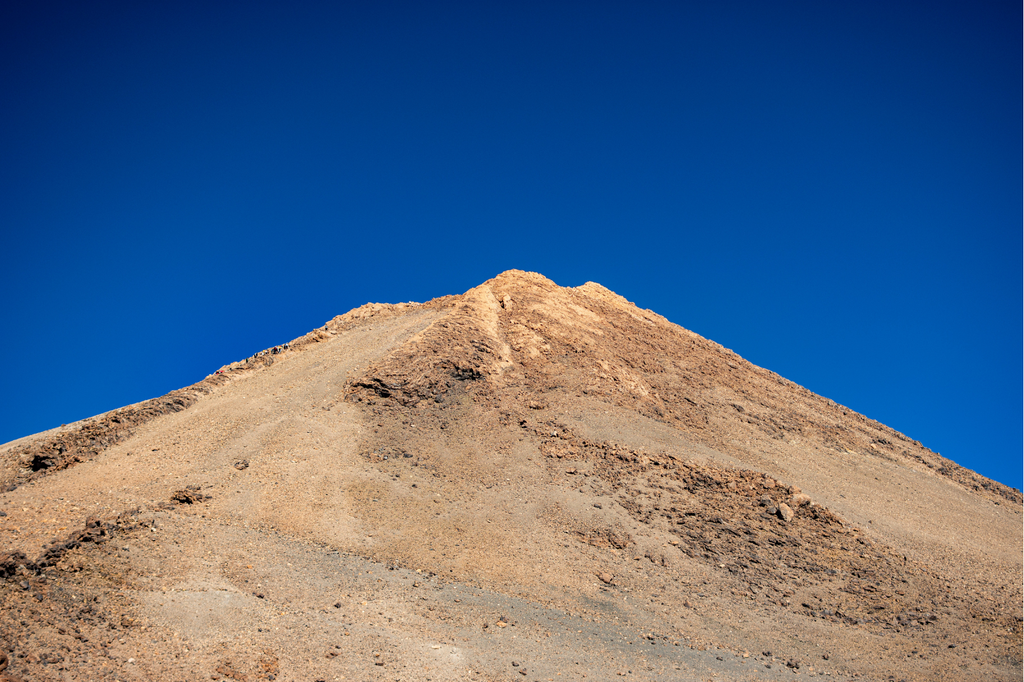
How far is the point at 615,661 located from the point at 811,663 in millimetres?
5168

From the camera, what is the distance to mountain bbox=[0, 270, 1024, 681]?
40.2ft

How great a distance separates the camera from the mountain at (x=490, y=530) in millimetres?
12266

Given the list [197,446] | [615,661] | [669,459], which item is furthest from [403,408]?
[615,661]

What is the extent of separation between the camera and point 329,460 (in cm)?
1959

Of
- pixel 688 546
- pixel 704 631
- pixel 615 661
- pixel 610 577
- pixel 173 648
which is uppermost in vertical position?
pixel 688 546

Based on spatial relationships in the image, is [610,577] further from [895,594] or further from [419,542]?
[895,594]

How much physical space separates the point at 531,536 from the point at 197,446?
37.0ft

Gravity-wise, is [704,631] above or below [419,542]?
below

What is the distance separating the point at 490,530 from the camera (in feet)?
57.9

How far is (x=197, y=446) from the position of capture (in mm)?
19750

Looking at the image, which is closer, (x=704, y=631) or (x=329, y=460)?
(x=704, y=631)

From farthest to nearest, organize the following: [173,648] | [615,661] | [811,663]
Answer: [811,663]
[615,661]
[173,648]

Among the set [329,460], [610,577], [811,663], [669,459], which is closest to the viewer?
[811,663]

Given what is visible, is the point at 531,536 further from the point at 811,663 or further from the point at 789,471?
the point at 789,471
